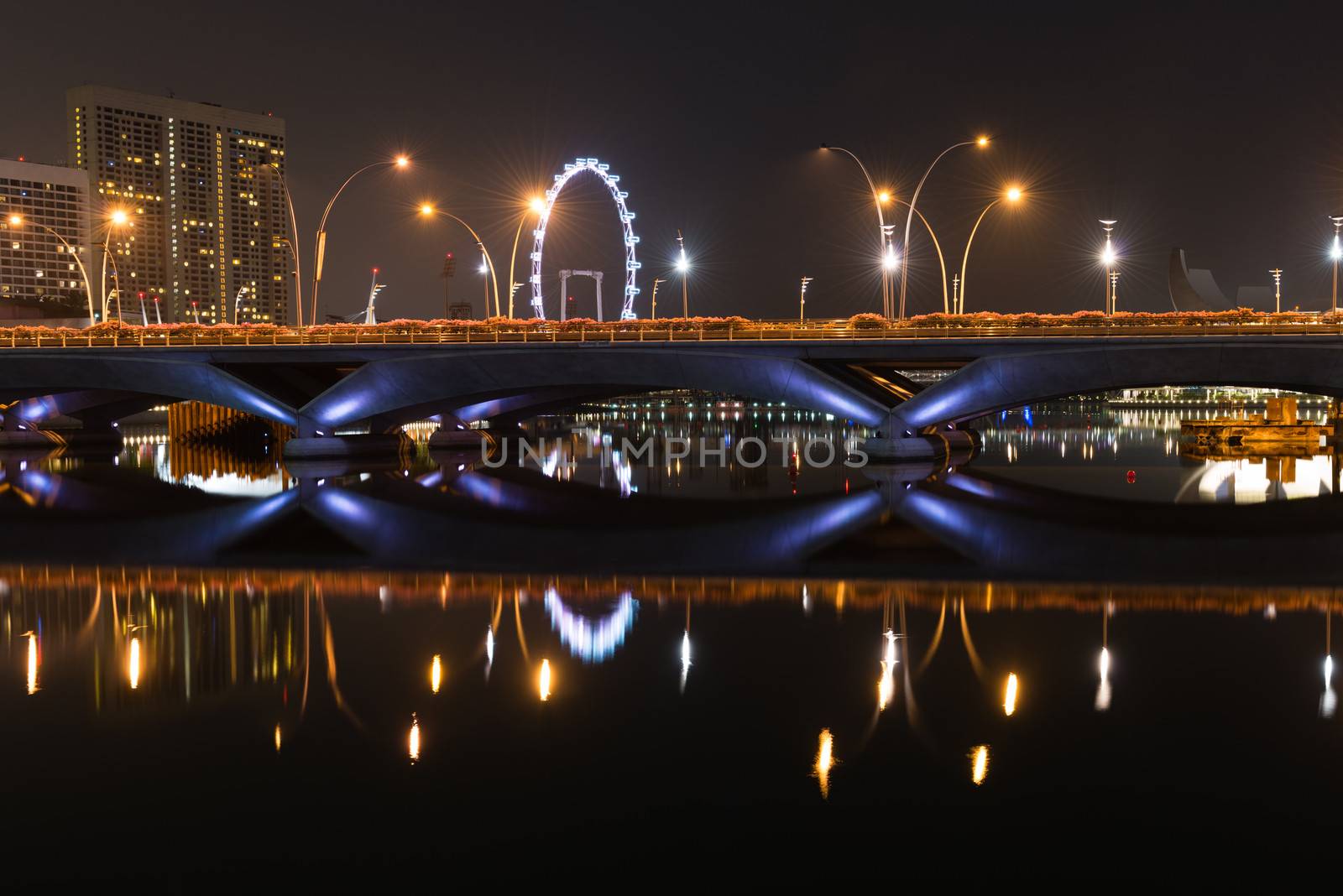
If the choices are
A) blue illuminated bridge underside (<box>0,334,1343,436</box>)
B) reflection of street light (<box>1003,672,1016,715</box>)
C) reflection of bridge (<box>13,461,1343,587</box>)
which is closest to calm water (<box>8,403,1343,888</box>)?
reflection of street light (<box>1003,672,1016,715</box>)

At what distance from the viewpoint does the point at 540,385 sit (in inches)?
2231

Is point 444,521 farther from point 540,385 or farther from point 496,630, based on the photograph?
point 540,385

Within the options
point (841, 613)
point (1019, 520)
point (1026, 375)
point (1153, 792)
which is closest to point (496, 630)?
point (841, 613)

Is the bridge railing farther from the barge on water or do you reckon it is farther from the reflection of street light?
the reflection of street light

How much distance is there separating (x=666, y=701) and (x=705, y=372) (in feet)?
140

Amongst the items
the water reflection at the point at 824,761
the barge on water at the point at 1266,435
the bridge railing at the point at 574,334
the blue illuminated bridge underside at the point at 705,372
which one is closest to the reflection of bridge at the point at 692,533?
the water reflection at the point at 824,761

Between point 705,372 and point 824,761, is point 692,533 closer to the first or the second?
point 824,761

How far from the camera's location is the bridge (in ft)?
163

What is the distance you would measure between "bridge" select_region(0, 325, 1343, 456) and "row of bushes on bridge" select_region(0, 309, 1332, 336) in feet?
1.88

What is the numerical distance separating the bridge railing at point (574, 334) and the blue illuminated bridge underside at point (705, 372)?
0.38 m

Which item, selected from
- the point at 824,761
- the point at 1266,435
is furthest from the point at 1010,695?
the point at 1266,435

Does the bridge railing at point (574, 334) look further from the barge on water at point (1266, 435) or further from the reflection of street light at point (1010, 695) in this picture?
the reflection of street light at point (1010, 695)

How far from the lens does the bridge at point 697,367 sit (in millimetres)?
49656

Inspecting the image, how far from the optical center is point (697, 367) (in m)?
55.0
